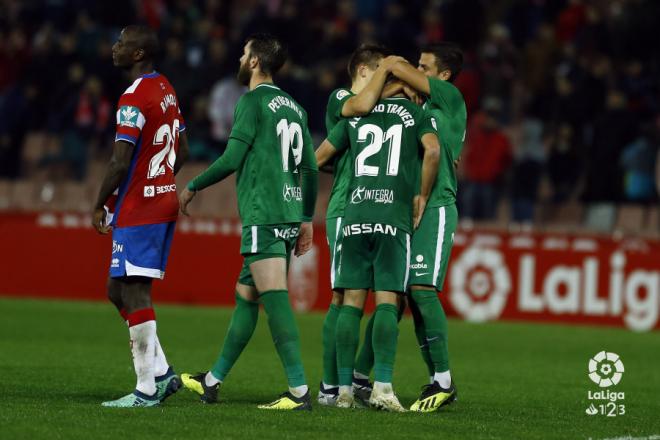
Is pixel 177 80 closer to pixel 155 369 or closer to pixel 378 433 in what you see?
pixel 155 369

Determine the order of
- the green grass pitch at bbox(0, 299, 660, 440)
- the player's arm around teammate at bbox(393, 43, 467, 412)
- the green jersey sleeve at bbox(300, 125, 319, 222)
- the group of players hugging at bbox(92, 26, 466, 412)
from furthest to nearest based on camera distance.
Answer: the player's arm around teammate at bbox(393, 43, 467, 412)
the green jersey sleeve at bbox(300, 125, 319, 222)
the group of players hugging at bbox(92, 26, 466, 412)
the green grass pitch at bbox(0, 299, 660, 440)

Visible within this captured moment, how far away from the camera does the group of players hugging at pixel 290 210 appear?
27.8 feet

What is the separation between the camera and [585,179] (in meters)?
19.3

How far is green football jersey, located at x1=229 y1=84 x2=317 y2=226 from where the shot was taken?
853 cm

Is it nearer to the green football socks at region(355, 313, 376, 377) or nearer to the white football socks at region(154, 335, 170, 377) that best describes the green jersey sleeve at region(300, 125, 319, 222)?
the green football socks at region(355, 313, 376, 377)

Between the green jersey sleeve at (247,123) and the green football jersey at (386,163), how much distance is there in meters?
0.77

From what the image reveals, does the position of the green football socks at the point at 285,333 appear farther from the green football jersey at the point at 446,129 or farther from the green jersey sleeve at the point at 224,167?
the green football jersey at the point at 446,129

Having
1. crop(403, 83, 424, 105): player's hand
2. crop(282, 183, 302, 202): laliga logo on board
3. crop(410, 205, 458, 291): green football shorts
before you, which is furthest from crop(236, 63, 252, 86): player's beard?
crop(410, 205, 458, 291): green football shorts

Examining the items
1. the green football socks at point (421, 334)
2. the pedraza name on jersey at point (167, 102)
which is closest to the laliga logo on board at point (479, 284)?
the green football socks at point (421, 334)

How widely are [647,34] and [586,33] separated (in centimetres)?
104

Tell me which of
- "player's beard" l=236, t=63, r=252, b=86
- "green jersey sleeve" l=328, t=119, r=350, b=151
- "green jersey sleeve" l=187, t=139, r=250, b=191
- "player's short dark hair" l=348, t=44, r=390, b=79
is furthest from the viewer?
"player's short dark hair" l=348, t=44, r=390, b=79

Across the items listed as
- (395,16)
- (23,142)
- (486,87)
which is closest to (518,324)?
(486,87)

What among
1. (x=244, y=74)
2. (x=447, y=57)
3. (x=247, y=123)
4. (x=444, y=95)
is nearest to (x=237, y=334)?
(x=247, y=123)

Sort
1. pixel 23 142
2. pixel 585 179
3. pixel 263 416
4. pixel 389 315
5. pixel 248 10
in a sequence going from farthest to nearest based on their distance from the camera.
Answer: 1. pixel 248 10
2. pixel 23 142
3. pixel 585 179
4. pixel 389 315
5. pixel 263 416
